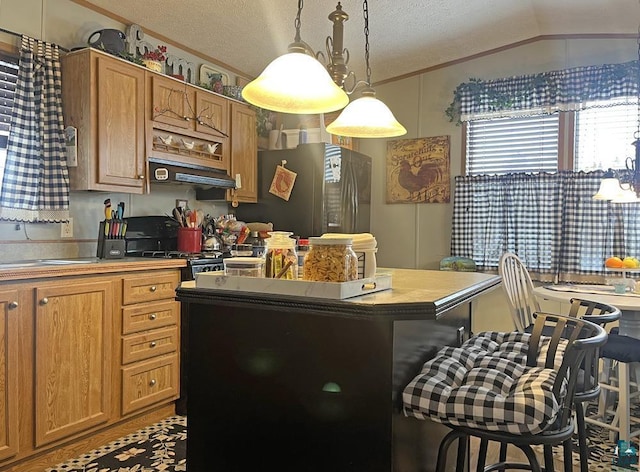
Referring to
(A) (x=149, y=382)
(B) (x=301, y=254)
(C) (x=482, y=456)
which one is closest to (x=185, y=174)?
(A) (x=149, y=382)

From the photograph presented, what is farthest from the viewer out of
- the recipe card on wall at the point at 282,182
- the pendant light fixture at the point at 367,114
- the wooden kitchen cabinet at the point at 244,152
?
the recipe card on wall at the point at 282,182

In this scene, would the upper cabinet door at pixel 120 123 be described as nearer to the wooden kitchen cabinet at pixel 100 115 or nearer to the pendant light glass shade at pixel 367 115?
the wooden kitchen cabinet at pixel 100 115

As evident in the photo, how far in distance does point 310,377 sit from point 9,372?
1.51 meters

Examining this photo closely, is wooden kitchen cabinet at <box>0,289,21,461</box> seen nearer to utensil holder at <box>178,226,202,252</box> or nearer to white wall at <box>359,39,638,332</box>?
utensil holder at <box>178,226,202,252</box>

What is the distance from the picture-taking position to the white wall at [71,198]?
272 cm

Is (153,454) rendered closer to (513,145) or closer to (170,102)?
(170,102)

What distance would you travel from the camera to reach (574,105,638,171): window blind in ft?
13.0

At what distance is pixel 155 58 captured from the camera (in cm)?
329

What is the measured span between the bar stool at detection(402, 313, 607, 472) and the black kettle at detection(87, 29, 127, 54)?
260cm

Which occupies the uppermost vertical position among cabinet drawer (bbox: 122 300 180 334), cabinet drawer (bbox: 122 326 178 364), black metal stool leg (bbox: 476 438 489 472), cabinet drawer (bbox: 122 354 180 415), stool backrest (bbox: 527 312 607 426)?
stool backrest (bbox: 527 312 607 426)

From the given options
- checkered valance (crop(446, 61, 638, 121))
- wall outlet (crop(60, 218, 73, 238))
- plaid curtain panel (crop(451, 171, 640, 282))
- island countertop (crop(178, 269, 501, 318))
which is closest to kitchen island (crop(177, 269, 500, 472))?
island countertop (crop(178, 269, 501, 318))

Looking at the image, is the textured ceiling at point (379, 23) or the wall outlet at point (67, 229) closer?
the wall outlet at point (67, 229)

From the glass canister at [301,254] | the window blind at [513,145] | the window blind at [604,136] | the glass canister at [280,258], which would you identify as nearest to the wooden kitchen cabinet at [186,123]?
the glass canister at [301,254]

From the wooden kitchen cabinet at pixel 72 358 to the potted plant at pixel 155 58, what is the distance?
145cm
